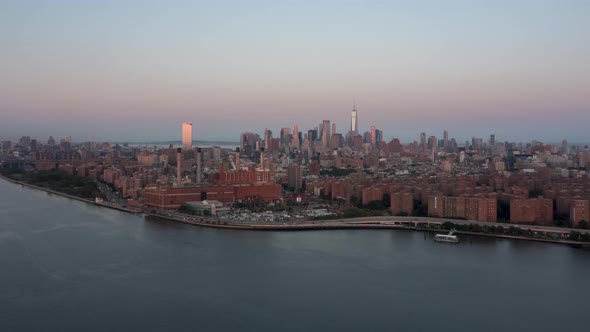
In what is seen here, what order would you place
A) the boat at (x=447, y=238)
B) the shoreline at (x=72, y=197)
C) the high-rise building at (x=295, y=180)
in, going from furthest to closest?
the high-rise building at (x=295, y=180) → the shoreline at (x=72, y=197) → the boat at (x=447, y=238)

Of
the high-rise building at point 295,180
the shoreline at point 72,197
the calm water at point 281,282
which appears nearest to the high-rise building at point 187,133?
the shoreline at point 72,197

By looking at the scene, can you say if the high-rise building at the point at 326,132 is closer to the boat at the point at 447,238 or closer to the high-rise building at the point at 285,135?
the high-rise building at the point at 285,135

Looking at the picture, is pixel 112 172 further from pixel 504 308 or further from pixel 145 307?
pixel 504 308

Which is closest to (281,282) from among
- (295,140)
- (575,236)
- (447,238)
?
(447,238)

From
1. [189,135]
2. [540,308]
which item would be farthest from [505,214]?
[189,135]

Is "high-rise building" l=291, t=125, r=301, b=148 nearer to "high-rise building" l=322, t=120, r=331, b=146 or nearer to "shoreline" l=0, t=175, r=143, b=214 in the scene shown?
"high-rise building" l=322, t=120, r=331, b=146

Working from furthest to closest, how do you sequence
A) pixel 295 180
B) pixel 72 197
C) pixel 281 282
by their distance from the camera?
pixel 295 180 < pixel 72 197 < pixel 281 282

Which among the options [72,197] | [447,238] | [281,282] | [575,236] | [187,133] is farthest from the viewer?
[187,133]

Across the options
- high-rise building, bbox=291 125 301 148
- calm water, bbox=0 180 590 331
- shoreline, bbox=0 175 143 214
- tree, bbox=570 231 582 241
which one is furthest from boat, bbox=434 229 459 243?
high-rise building, bbox=291 125 301 148

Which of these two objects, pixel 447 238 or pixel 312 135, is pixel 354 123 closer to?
pixel 312 135

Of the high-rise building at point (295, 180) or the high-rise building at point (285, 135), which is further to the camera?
the high-rise building at point (285, 135)
